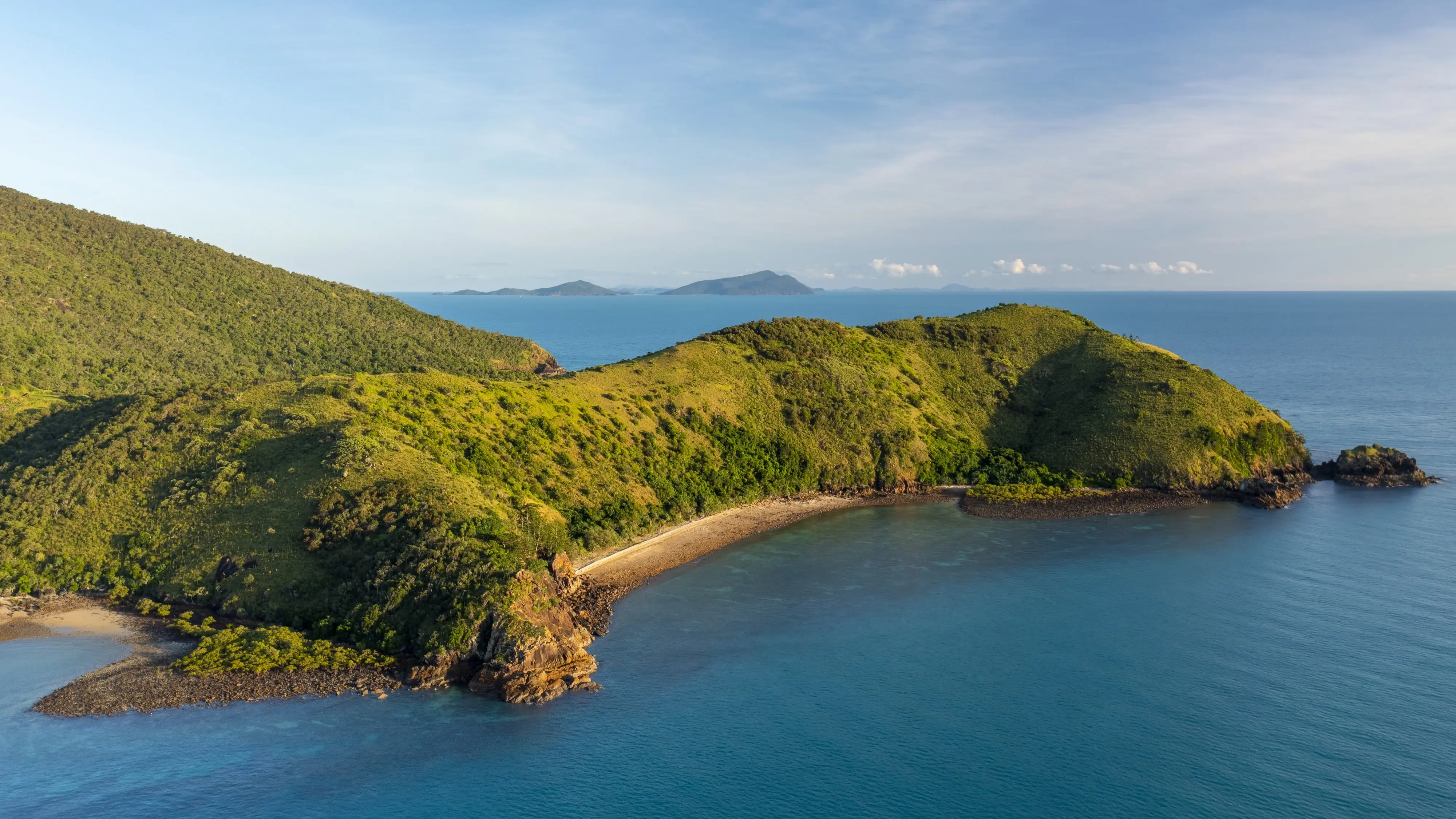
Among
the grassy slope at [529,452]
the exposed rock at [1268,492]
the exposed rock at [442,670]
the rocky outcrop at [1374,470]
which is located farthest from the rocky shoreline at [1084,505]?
the exposed rock at [442,670]

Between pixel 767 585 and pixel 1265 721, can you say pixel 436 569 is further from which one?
pixel 1265 721

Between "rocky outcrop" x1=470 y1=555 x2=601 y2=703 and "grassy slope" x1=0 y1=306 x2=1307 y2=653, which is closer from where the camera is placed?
"rocky outcrop" x1=470 y1=555 x2=601 y2=703

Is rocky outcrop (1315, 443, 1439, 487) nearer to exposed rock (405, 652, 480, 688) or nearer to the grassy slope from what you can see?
the grassy slope

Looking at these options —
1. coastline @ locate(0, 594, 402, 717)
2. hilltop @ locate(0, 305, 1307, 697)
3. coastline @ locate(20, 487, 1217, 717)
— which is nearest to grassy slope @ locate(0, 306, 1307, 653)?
hilltop @ locate(0, 305, 1307, 697)

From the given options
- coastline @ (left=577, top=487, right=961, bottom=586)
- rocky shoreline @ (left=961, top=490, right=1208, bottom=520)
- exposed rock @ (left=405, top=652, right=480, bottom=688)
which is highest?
rocky shoreline @ (left=961, top=490, right=1208, bottom=520)

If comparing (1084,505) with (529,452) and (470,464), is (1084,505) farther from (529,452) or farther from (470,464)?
(470,464)

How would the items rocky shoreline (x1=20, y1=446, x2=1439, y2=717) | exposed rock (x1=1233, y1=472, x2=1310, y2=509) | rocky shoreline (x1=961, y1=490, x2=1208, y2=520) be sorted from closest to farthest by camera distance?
1. rocky shoreline (x1=20, y1=446, x2=1439, y2=717)
2. rocky shoreline (x1=961, y1=490, x2=1208, y2=520)
3. exposed rock (x1=1233, y1=472, x2=1310, y2=509)

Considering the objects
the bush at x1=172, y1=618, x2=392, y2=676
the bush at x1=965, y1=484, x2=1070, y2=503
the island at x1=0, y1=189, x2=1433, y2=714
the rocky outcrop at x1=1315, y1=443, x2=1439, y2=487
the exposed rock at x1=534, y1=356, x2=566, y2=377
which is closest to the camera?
the bush at x1=172, y1=618, x2=392, y2=676
